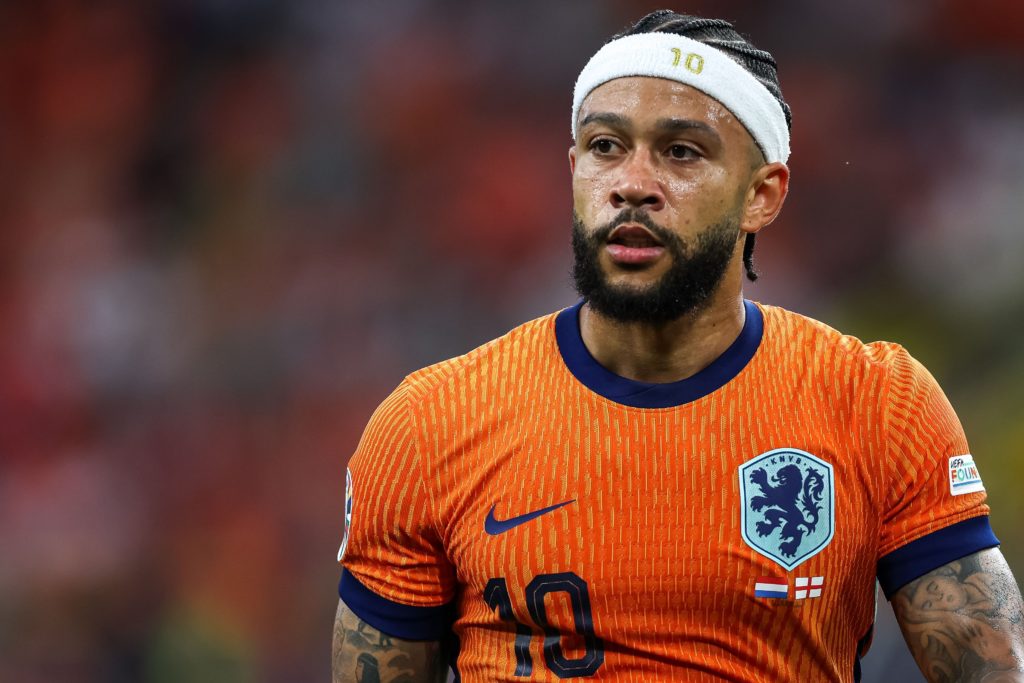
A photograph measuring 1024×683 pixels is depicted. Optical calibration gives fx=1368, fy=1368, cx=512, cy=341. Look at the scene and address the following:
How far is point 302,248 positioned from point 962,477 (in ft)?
11.8

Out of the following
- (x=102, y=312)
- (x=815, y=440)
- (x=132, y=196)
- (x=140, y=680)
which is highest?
(x=132, y=196)

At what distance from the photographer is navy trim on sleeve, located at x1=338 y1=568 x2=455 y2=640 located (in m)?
2.67

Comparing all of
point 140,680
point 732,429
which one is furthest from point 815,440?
point 140,680

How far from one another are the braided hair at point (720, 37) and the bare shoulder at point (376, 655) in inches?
42.0

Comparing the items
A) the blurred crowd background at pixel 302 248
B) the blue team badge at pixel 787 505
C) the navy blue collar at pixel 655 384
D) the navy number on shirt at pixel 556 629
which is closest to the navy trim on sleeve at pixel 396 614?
the navy number on shirt at pixel 556 629

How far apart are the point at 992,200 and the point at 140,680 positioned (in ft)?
12.5

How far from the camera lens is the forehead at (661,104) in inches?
103

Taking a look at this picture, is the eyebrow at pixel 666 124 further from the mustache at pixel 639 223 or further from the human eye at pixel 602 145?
the mustache at pixel 639 223

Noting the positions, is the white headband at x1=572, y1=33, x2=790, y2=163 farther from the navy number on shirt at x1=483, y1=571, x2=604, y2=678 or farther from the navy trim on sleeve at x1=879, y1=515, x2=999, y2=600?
the navy number on shirt at x1=483, y1=571, x2=604, y2=678

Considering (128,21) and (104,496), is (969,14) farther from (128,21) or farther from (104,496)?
(104,496)

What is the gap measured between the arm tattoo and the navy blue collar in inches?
20.6

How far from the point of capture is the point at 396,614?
2.67m

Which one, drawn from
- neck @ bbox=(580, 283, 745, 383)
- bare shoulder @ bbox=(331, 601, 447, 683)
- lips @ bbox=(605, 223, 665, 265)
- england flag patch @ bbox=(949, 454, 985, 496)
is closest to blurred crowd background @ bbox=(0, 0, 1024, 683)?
bare shoulder @ bbox=(331, 601, 447, 683)

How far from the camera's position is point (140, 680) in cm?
514
